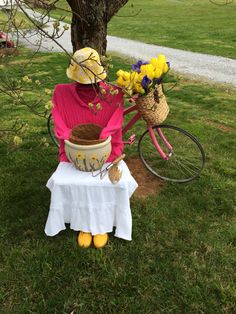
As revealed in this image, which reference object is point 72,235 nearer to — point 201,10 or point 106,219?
point 106,219

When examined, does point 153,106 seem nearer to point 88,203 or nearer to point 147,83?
point 147,83

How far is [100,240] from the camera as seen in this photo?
3.45m

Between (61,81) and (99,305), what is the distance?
8324mm

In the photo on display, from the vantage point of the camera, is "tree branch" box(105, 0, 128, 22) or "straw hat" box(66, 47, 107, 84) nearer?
"straw hat" box(66, 47, 107, 84)

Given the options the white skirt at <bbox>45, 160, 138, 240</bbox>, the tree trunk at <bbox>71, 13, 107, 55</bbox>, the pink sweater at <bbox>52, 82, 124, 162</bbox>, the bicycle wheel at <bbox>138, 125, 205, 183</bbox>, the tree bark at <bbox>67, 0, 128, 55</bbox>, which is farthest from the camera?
the bicycle wheel at <bbox>138, 125, 205, 183</bbox>

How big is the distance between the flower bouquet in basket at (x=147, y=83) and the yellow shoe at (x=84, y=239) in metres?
1.53

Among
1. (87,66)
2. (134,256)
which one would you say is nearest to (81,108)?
(87,66)

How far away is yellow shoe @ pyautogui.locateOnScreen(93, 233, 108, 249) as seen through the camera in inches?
135

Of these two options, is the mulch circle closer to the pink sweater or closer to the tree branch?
the pink sweater

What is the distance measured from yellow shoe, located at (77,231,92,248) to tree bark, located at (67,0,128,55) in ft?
7.56

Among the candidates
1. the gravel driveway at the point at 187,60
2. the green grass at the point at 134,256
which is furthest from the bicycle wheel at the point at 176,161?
the gravel driveway at the point at 187,60

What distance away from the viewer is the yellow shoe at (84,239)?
3438 millimetres

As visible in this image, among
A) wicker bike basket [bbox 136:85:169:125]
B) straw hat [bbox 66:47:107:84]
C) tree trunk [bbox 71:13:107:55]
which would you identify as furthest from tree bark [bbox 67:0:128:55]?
wicker bike basket [bbox 136:85:169:125]

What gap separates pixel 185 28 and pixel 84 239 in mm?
21030
